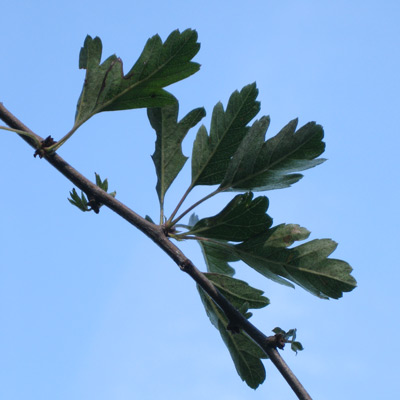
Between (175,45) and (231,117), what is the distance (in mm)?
288

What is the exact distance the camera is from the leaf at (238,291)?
5.58 ft

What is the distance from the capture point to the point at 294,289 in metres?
1.70

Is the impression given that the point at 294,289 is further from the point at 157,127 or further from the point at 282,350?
the point at 157,127

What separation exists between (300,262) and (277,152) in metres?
0.35

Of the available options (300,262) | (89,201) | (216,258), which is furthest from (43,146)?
(300,262)

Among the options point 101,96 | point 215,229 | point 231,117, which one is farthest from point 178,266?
point 101,96

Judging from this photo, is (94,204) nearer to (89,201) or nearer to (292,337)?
(89,201)

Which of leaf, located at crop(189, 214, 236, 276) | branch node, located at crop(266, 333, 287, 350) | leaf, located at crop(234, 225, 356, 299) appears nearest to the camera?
branch node, located at crop(266, 333, 287, 350)

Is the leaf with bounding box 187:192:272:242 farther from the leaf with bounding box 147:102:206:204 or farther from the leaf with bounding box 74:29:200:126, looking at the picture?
the leaf with bounding box 74:29:200:126

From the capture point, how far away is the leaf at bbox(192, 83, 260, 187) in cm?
175

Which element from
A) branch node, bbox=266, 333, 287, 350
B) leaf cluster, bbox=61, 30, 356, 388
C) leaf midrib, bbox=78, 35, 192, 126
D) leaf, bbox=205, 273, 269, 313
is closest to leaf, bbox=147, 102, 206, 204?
leaf cluster, bbox=61, 30, 356, 388

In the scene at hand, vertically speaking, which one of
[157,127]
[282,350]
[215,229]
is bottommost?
[282,350]

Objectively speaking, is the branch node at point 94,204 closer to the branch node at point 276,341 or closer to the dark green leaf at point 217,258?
the dark green leaf at point 217,258

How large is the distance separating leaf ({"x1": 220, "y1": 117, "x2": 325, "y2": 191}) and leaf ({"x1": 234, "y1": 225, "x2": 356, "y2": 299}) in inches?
7.1
